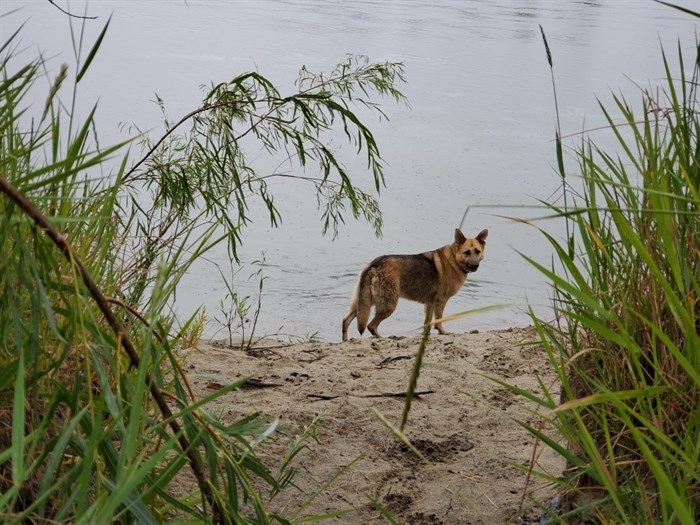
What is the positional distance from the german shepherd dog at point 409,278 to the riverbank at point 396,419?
150cm

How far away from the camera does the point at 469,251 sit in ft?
22.4

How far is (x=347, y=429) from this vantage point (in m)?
3.37

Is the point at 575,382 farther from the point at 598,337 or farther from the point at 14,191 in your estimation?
the point at 14,191

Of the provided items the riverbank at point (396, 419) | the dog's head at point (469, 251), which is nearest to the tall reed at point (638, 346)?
the riverbank at point (396, 419)

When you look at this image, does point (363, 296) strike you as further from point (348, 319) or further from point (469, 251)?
point (469, 251)

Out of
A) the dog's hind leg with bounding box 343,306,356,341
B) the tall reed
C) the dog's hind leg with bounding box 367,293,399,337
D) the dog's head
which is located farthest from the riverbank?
the dog's head

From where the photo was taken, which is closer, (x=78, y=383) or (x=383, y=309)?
(x=78, y=383)

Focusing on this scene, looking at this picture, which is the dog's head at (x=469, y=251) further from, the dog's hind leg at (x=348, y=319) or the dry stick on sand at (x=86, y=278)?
the dry stick on sand at (x=86, y=278)

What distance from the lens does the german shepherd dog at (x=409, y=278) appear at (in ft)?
20.9


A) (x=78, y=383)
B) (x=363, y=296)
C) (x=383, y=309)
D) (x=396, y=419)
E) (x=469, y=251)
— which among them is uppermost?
(x=78, y=383)

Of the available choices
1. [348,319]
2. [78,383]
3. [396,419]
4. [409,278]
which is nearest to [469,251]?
[409,278]

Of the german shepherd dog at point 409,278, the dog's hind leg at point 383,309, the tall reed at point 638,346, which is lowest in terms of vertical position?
the dog's hind leg at point 383,309

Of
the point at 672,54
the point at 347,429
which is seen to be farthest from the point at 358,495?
the point at 672,54

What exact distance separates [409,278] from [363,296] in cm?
50
